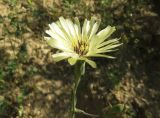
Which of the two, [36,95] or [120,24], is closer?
[36,95]

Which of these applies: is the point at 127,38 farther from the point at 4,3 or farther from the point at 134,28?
the point at 4,3

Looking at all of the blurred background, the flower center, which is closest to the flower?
the flower center

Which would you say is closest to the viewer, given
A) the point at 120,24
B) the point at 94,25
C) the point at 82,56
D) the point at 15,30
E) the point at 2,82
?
the point at 82,56

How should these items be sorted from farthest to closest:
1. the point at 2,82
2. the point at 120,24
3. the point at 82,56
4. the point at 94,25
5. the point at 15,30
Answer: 1. the point at 120,24
2. the point at 15,30
3. the point at 2,82
4. the point at 94,25
5. the point at 82,56

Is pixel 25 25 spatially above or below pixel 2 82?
above

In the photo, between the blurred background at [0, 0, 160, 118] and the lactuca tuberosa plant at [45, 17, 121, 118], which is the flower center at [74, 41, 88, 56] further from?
the blurred background at [0, 0, 160, 118]

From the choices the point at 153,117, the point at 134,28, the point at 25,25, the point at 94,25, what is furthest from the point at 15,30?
the point at 94,25
